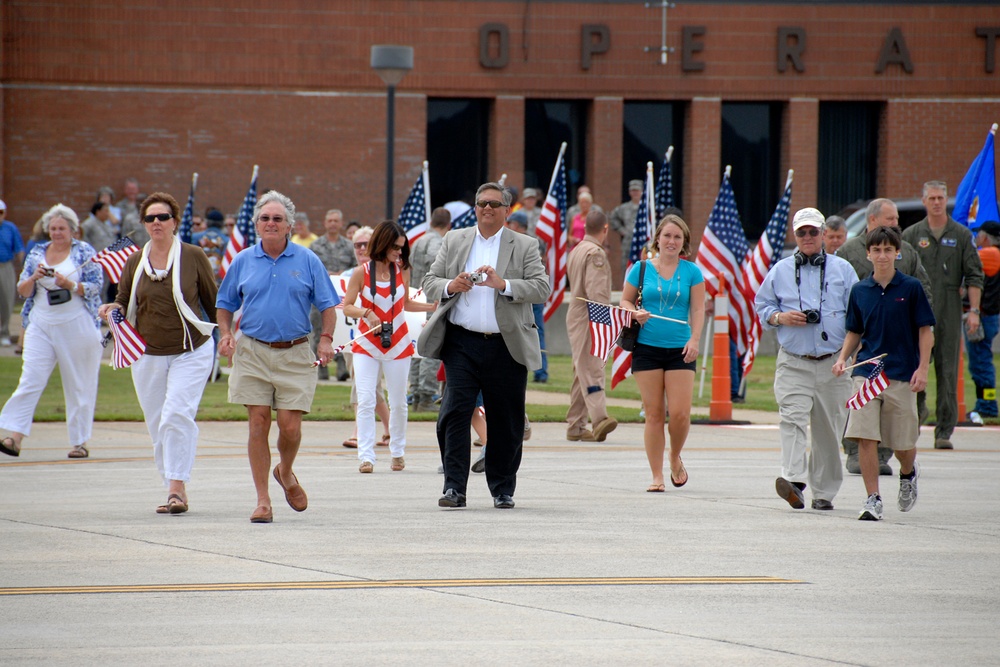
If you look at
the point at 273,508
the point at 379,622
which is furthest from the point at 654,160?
the point at 379,622

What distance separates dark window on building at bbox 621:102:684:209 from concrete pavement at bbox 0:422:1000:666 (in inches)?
840

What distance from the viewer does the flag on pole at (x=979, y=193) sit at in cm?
1727

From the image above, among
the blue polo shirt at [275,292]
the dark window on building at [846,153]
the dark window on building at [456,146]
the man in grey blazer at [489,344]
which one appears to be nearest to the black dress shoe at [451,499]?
the man in grey blazer at [489,344]

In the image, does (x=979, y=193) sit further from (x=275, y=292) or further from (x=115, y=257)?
(x=275, y=292)

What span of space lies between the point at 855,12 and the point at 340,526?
25.7 meters

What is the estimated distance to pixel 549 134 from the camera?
33.0 meters

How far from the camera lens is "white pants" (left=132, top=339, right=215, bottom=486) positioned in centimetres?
1004

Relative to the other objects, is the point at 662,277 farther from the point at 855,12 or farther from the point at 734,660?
the point at 855,12

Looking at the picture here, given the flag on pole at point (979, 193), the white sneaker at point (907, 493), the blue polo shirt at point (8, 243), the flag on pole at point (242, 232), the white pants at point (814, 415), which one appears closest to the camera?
the white sneaker at point (907, 493)

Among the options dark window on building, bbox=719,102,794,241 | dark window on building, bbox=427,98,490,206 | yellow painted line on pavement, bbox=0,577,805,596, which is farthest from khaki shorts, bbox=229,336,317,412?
dark window on building, bbox=719,102,794,241

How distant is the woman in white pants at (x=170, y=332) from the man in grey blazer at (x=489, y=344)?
1.50 m

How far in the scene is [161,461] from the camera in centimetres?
1033

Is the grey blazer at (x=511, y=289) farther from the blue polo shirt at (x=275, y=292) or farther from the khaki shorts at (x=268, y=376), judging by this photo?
the khaki shorts at (x=268, y=376)

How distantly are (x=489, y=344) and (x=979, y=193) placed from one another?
30.1 feet
